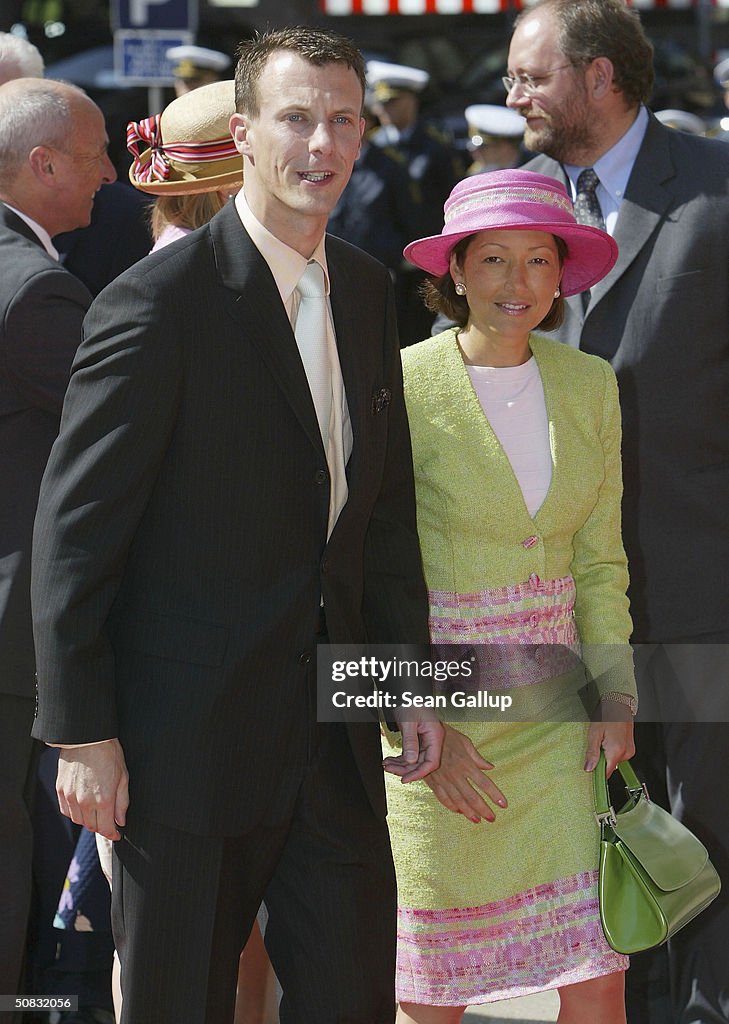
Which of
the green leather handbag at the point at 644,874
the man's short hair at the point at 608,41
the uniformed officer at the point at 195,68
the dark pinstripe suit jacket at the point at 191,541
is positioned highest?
the uniformed officer at the point at 195,68

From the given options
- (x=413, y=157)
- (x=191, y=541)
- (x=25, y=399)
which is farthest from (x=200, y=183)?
(x=413, y=157)

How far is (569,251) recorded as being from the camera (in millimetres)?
3447

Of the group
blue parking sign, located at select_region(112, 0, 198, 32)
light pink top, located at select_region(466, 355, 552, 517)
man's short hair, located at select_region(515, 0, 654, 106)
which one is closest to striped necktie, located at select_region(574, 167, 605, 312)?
man's short hair, located at select_region(515, 0, 654, 106)

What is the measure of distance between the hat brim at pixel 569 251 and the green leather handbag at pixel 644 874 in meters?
1.11

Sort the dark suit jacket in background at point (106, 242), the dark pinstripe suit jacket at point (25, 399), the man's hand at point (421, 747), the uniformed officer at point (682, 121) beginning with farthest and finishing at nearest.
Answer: the uniformed officer at point (682, 121) < the dark suit jacket in background at point (106, 242) < the dark pinstripe suit jacket at point (25, 399) < the man's hand at point (421, 747)

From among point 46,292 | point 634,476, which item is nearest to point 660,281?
point 634,476

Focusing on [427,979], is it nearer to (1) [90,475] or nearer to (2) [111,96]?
(1) [90,475]

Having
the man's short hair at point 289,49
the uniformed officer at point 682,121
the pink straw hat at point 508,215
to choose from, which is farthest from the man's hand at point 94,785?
the uniformed officer at point 682,121

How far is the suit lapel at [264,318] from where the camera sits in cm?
260

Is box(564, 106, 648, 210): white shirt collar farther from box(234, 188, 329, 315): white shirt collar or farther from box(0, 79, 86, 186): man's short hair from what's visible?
box(234, 188, 329, 315): white shirt collar

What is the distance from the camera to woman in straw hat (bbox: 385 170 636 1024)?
3057mm

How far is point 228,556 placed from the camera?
8.47ft

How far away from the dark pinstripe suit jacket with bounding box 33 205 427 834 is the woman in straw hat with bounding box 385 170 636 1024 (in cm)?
45

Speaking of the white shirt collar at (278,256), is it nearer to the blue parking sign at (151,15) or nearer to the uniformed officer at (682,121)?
the blue parking sign at (151,15)
